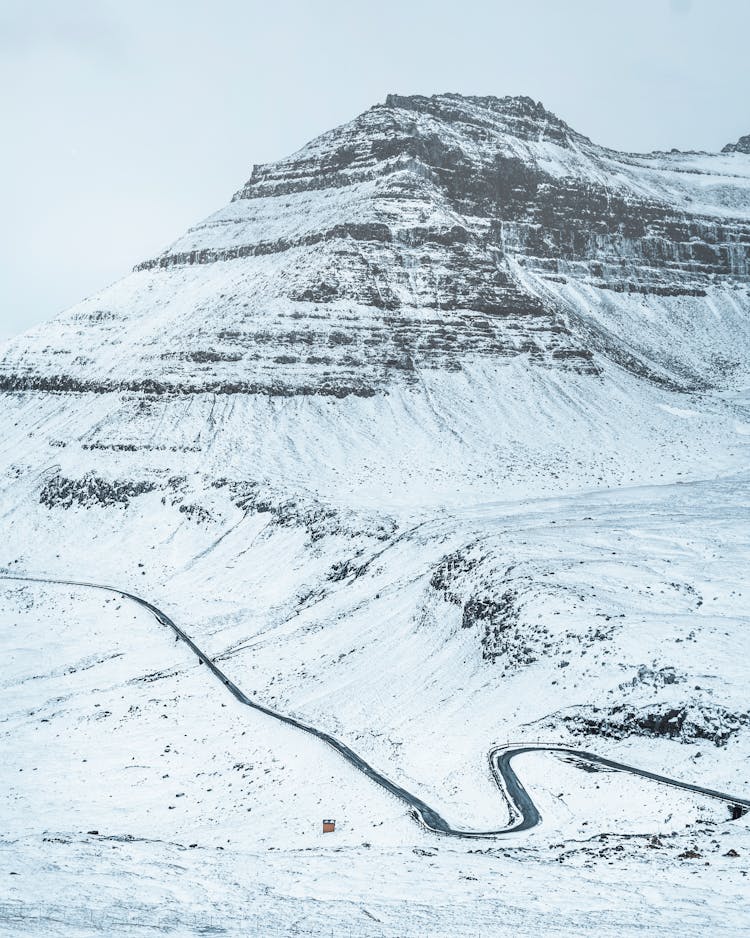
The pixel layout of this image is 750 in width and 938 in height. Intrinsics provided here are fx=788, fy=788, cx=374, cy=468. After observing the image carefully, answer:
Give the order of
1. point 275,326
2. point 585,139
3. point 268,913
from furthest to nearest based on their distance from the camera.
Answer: point 585,139
point 275,326
point 268,913

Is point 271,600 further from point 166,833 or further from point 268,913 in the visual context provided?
point 268,913

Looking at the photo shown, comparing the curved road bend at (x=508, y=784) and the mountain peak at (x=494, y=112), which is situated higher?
the mountain peak at (x=494, y=112)

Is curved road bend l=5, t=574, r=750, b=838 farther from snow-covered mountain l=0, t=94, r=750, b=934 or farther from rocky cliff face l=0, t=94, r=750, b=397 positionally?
rocky cliff face l=0, t=94, r=750, b=397

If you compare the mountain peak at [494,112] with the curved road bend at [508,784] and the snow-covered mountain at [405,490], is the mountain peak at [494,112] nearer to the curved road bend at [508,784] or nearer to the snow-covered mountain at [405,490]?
the snow-covered mountain at [405,490]

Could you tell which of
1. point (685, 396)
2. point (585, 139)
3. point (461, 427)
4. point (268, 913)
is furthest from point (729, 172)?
point (268, 913)

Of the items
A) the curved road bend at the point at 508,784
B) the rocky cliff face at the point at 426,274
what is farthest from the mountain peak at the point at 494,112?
the curved road bend at the point at 508,784

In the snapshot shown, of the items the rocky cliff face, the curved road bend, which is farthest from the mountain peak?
the curved road bend
